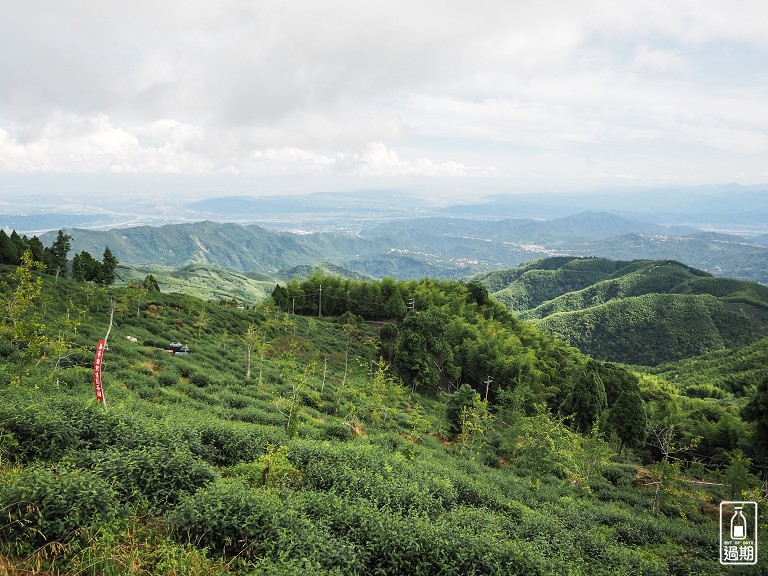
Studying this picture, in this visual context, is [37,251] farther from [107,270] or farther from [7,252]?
[107,270]

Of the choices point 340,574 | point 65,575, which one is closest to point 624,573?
point 340,574

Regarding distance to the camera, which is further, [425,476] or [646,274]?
[646,274]

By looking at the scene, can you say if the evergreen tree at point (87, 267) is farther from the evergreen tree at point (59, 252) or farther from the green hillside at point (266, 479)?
the green hillside at point (266, 479)

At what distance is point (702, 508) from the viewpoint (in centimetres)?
2041

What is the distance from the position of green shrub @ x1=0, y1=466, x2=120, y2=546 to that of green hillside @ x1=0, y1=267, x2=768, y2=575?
1.3 inches

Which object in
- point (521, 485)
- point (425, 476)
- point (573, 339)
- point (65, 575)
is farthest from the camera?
point (573, 339)

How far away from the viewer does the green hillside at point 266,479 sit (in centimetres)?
652

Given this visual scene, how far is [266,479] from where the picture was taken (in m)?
9.73

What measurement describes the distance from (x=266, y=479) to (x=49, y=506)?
4442 mm

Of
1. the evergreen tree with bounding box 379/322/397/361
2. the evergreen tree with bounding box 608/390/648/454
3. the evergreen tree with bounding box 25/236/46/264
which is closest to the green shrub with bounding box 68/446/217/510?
the evergreen tree with bounding box 608/390/648/454

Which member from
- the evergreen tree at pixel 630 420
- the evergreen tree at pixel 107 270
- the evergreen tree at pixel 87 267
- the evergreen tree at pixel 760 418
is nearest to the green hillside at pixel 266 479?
the evergreen tree at pixel 760 418

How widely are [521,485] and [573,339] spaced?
374 feet

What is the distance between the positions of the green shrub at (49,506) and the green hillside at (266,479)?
0.11 feet

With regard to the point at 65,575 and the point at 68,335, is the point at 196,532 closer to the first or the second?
the point at 65,575
